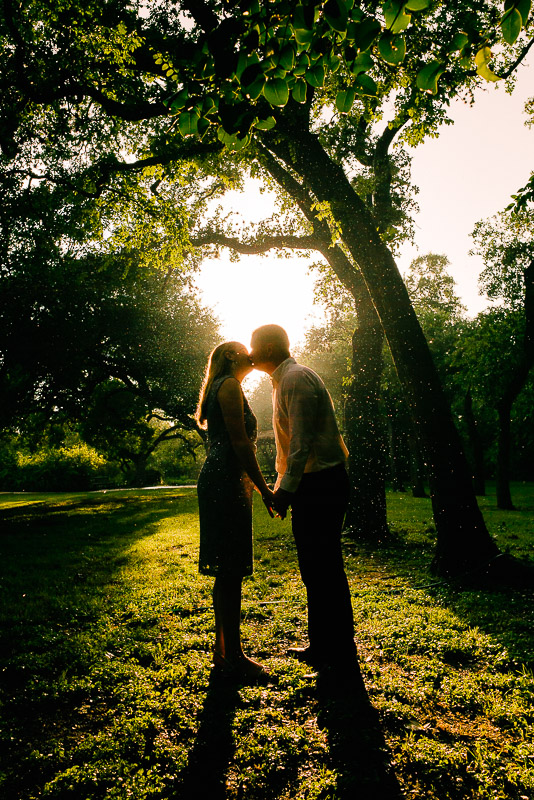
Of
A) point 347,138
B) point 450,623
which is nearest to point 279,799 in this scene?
point 450,623

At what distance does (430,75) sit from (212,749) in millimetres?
4182

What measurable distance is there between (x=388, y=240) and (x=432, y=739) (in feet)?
23.2

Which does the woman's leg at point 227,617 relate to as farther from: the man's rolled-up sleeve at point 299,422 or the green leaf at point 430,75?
the green leaf at point 430,75

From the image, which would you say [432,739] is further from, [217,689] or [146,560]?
[146,560]

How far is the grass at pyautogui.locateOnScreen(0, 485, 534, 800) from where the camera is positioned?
2215 mm

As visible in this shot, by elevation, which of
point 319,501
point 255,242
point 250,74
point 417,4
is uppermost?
point 255,242

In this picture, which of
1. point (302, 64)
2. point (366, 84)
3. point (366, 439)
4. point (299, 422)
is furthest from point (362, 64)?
point (366, 439)

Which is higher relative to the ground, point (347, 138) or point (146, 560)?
point (347, 138)

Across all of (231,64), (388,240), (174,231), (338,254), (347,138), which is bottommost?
(231,64)

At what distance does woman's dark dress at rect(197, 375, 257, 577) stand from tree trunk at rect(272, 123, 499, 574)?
3868 millimetres

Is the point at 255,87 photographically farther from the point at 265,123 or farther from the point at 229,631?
the point at 229,631

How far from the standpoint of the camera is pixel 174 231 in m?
11.6

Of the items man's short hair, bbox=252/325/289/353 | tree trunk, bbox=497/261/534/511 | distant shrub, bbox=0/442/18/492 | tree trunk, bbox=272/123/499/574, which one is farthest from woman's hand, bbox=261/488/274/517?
distant shrub, bbox=0/442/18/492

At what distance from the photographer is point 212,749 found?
2.49m
